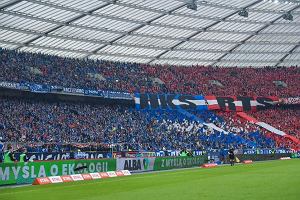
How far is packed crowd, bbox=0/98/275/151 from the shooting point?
42.6 meters

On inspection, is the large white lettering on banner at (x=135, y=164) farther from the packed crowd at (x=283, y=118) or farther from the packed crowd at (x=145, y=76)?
the packed crowd at (x=283, y=118)

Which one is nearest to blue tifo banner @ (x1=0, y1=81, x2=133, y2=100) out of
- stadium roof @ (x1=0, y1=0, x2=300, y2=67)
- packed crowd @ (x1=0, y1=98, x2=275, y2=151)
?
packed crowd @ (x1=0, y1=98, x2=275, y2=151)

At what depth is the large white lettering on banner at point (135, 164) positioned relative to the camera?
3143 centimetres

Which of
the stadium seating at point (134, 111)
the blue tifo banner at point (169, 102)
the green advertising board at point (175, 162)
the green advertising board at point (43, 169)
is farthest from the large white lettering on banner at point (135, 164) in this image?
the blue tifo banner at point (169, 102)

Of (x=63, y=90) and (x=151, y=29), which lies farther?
(x=151, y=29)

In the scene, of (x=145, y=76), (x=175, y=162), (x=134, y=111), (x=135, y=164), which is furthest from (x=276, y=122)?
(x=135, y=164)

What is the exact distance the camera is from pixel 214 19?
55062 mm

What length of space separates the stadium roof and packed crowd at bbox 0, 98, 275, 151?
25.1 ft

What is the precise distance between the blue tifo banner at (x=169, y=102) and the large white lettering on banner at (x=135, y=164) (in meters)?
24.2

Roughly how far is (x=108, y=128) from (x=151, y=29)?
13266mm

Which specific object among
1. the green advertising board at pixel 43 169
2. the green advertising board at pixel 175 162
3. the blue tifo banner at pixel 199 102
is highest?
the green advertising board at pixel 43 169

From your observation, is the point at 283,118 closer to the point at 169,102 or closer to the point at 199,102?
the point at 199,102

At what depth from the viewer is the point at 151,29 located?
2162 inches

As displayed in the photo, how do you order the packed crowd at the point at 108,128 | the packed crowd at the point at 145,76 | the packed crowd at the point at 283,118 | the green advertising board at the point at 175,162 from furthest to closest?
the packed crowd at the point at 283,118 < the packed crowd at the point at 145,76 < the packed crowd at the point at 108,128 < the green advertising board at the point at 175,162
